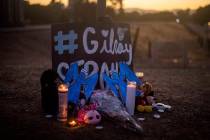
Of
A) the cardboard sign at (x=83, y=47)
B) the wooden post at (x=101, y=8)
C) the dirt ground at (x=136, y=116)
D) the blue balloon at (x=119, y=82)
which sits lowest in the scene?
the dirt ground at (x=136, y=116)

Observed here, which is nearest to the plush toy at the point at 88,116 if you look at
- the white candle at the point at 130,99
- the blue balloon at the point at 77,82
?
the blue balloon at the point at 77,82

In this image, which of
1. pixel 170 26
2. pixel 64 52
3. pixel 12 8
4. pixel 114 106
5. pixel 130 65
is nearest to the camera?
pixel 114 106

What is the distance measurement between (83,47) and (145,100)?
1.63 meters

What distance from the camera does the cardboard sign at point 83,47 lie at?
6598 millimetres

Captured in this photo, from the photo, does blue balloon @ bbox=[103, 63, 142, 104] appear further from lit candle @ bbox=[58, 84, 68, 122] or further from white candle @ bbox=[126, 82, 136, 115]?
lit candle @ bbox=[58, 84, 68, 122]

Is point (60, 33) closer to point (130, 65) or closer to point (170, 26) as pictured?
point (130, 65)

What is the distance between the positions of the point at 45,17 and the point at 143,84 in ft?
77.2

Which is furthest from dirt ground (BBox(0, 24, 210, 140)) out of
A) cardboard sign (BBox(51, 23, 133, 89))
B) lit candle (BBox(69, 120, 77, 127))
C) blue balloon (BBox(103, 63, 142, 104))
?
cardboard sign (BBox(51, 23, 133, 89))

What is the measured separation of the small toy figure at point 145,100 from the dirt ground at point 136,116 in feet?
0.72

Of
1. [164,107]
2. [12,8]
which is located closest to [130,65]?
[164,107]

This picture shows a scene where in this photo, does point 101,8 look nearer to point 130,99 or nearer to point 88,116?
point 130,99

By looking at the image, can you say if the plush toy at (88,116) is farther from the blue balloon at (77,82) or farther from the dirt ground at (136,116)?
the blue balloon at (77,82)

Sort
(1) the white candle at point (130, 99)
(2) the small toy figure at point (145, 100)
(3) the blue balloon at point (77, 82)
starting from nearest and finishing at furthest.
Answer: (1) the white candle at point (130, 99), (3) the blue balloon at point (77, 82), (2) the small toy figure at point (145, 100)

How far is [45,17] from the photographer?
2908 cm
